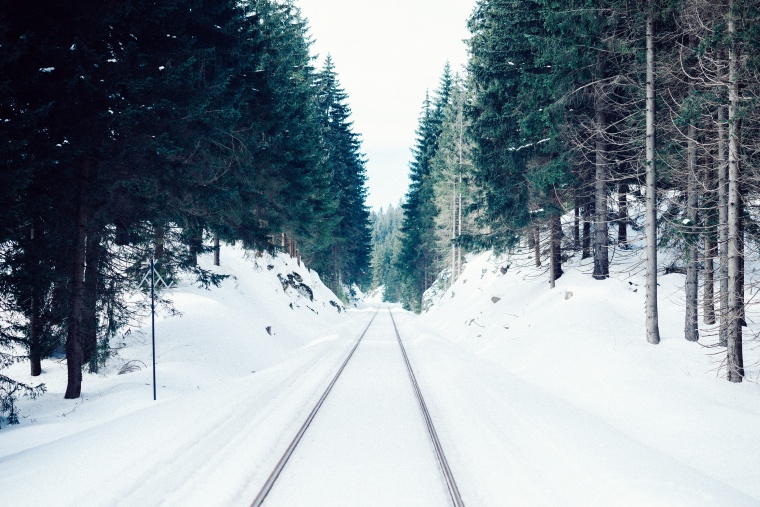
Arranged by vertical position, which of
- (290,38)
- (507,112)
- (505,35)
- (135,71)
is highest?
(290,38)

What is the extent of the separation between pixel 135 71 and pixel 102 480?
8.98 metres

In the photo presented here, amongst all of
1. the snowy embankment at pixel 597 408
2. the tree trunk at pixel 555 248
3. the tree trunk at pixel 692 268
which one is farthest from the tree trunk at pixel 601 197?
the tree trunk at pixel 692 268

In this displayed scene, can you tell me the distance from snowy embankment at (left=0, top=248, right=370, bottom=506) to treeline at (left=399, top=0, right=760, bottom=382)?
30.0 ft

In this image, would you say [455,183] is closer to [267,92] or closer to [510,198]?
[510,198]

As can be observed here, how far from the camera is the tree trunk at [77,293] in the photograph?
10797 millimetres

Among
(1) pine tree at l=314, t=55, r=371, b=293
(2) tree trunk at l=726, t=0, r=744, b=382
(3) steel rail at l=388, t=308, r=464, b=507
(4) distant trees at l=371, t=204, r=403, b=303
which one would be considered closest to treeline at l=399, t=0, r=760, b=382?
(2) tree trunk at l=726, t=0, r=744, b=382

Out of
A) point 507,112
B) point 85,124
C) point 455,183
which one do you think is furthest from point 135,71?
point 455,183

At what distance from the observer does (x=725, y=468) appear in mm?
6375

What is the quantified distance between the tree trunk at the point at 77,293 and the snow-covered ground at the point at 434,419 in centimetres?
62

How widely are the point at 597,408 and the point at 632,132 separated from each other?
937cm

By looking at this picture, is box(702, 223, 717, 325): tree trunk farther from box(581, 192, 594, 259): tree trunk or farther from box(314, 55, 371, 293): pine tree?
box(314, 55, 371, 293): pine tree

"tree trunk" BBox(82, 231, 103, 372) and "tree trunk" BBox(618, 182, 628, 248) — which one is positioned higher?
"tree trunk" BBox(618, 182, 628, 248)

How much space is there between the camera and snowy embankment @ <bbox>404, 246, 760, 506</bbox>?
5762 mm

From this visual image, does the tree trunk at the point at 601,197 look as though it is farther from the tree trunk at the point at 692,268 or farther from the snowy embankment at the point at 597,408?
the tree trunk at the point at 692,268
